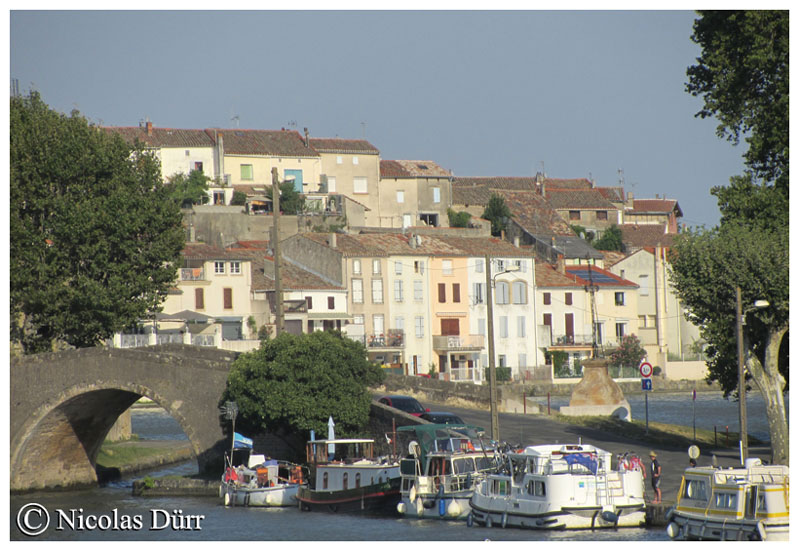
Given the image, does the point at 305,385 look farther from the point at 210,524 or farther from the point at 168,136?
the point at 168,136

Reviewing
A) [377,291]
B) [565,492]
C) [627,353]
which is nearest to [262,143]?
[377,291]

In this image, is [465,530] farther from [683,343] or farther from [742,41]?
[683,343]

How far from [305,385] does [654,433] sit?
1300cm

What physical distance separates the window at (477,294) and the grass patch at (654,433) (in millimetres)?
44054

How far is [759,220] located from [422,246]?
57.9m

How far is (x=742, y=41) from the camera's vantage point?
4000cm

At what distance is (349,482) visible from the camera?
42.8 m

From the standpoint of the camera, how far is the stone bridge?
162ft

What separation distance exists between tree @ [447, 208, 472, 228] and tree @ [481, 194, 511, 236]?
8.36 feet

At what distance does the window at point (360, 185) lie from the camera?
12657 centimetres

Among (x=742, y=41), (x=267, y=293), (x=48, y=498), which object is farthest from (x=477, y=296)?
(x=742, y=41)

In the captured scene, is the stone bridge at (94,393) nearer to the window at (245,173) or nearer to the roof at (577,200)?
the window at (245,173)

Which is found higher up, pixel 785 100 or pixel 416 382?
pixel 785 100

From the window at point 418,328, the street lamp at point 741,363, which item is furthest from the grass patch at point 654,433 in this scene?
the window at point 418,328
